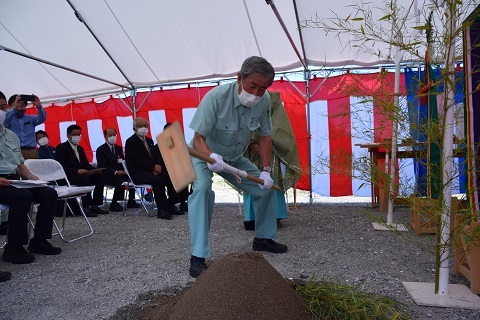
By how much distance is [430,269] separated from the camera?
255 cm

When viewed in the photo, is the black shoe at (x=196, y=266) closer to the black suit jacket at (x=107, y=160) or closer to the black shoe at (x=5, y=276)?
the black shoe at (x=5, y=276)

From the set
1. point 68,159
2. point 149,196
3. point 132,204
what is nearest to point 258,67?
point 68,159

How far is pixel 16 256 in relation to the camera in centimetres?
303

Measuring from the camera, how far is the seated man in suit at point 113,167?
5.95 meters

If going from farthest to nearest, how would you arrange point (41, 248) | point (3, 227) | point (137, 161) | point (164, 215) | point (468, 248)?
point (137, 161) → point (164, 215) → point (3, 227) → point (41, 248) → point (468, 248)

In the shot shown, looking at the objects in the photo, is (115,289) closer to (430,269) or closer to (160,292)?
(160,292)

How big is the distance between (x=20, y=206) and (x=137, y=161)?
8.20ft

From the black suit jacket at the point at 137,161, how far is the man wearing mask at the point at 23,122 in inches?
51.5

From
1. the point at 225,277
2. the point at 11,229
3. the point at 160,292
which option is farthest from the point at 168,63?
the point at 225,277

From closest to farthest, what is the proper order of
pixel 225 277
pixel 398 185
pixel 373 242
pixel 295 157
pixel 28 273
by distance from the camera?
1. pixel 225 277
2. pixel 398 185
3. pixel 28 273
4. pixel 373 242
5. pixel 295 157

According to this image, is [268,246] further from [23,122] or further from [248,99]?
[23,122]

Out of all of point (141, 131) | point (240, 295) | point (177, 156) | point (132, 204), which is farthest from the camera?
point (132, 204)

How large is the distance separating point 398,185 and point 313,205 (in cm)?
368

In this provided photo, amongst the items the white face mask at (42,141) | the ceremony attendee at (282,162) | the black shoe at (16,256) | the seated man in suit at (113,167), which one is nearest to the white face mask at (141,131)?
the seated man in suit at (113,167)
